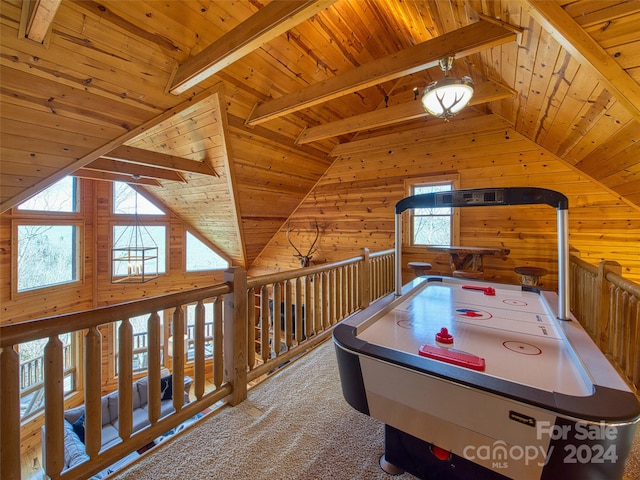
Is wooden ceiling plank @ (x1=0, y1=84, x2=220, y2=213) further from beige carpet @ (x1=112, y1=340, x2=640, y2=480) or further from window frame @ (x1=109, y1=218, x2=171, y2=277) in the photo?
window frame @ (x1=109, y1=218, x2=171, y2=277)

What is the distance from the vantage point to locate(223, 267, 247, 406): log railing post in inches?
76.5

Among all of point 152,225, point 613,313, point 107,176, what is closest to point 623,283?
point 613,313

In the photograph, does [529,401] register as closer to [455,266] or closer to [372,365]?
[372,365]

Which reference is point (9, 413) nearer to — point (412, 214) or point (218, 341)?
point (218, 341)

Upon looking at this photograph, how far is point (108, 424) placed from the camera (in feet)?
13.6

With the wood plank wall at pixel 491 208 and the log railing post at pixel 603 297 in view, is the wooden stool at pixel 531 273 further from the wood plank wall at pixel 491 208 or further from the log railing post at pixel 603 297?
the log railing post at pixel 603 297

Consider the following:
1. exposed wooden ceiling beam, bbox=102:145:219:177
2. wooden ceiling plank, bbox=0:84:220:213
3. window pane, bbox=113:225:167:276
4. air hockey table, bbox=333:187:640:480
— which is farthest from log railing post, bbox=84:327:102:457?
window pane, bbox=113:225:167:276

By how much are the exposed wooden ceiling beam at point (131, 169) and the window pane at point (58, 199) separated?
5.05ft

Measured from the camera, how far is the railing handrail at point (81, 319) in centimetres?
110

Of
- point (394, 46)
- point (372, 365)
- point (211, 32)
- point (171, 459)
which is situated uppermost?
point (394, 46)

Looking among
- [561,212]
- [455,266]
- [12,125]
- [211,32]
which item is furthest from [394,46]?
[12,125]

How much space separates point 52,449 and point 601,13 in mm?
3226

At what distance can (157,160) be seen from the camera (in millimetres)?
3957

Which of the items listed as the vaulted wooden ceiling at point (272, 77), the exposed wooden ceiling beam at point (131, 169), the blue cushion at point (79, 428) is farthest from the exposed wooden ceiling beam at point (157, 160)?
the blue cushion at point (79, 428)
